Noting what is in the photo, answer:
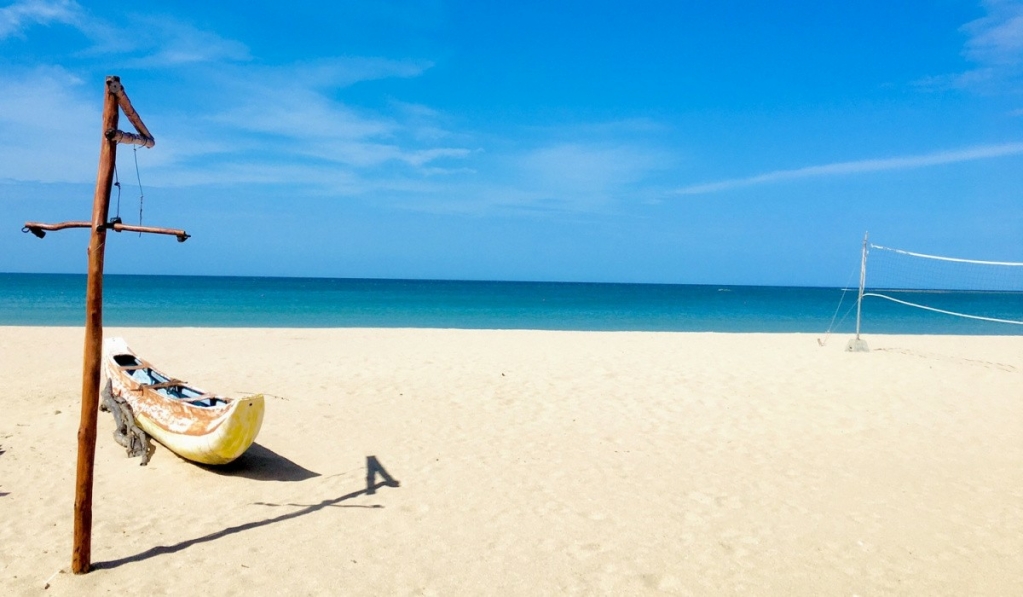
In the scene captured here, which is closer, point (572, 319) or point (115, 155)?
point (115, 155)

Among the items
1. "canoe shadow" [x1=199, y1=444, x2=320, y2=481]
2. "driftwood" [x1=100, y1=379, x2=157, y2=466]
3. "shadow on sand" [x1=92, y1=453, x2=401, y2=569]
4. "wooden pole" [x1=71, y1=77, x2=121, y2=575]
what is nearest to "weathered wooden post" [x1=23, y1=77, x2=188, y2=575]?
"wooden pole" [x1=71, y1=77, x2=121, y2=575]

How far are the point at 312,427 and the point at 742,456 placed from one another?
15.6 feet

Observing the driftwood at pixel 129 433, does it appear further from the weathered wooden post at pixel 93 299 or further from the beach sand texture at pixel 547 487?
the weathered wooden post at pixel 93 299

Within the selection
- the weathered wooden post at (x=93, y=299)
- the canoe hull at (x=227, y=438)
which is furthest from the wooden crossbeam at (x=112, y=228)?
the canoe hull at (x=227, y=438)

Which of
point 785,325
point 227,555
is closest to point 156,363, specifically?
point 227,555

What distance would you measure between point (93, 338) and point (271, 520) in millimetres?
1848

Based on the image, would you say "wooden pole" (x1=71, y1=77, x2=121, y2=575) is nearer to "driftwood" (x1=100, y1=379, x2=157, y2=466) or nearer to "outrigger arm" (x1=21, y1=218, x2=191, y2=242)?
"outrigger arm" (x1=21, y1=218, x2=191, y2=242)

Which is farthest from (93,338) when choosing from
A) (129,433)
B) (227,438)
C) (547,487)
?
(547,487)

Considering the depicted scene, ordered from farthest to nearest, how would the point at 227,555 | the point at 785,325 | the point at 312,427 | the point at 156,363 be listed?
the point at 785,325 → the point at 156,363 → the point at 312,427 → the point at 227,555

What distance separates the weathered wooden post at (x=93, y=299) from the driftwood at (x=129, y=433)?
2167mm

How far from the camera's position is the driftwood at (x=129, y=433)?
6120 millimetres

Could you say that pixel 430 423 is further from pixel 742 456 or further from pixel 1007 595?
pixel 1007 595

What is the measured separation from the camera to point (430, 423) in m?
7.66

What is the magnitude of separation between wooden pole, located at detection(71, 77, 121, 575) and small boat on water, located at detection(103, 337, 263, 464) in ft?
4.75
